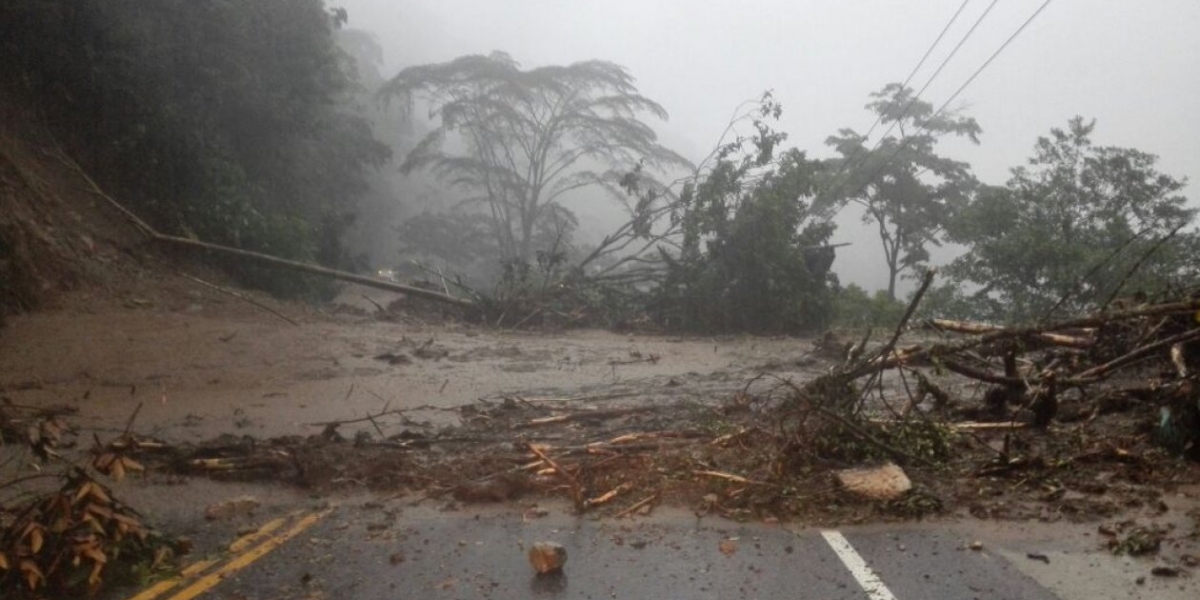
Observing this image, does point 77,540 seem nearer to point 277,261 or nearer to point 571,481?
point 571,481

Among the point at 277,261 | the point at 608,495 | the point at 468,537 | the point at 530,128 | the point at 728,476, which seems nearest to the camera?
the point at 468,537

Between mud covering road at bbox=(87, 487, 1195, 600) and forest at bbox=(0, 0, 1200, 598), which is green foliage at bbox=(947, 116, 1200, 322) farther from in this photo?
mud covering road at bbox=(87, 487, 1195, 600)

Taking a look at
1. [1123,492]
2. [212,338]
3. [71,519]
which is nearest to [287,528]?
[71,519]

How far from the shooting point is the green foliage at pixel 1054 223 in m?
17.5

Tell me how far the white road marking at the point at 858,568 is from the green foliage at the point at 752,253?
1282cm

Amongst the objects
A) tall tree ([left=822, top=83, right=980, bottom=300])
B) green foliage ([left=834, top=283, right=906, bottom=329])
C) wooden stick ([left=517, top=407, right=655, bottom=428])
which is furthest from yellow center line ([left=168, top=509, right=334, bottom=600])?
tall tree ([left=822, top=83, right=980, bottom=300])

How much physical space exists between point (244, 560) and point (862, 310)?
1782cm

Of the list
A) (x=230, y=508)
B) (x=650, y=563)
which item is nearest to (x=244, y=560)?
(x=230, y=508)

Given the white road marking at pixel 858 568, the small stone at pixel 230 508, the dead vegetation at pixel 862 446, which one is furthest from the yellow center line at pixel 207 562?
the white road marking at pixel 858 568

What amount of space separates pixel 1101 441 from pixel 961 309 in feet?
41.5

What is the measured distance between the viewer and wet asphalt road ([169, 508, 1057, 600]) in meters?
4.77

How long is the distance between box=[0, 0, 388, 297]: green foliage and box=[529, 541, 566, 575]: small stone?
14.0m

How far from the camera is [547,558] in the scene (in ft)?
16.5

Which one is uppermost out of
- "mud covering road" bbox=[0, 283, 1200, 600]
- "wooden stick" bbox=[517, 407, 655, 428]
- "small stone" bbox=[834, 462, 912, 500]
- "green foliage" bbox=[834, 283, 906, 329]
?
"green foliage" bbox=[834, 283, 906, 329]
